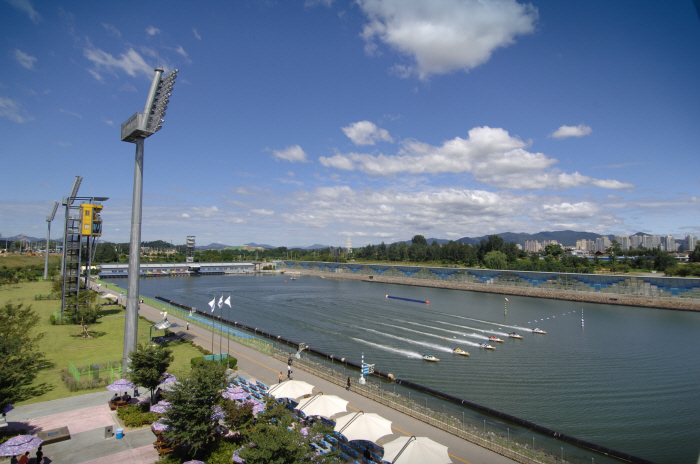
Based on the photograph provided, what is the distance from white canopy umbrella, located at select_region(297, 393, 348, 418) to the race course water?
1124 centimetres

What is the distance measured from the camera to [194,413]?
445 inches

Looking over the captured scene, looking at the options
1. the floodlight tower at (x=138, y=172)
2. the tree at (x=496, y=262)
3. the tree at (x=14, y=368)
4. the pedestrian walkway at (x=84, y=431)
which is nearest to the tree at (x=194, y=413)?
the pedestrian walkway at (x=84, y=431)

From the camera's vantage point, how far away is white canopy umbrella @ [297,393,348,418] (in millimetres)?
13655

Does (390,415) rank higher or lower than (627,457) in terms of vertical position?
higher

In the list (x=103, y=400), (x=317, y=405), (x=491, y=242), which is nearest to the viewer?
(x=317, y=405)

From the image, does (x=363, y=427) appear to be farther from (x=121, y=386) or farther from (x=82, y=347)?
(x=82, y=347)

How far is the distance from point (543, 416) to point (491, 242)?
11051 centimetres

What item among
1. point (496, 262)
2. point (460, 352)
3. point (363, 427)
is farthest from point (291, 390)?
point (496, 262)

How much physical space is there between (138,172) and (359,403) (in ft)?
52.9

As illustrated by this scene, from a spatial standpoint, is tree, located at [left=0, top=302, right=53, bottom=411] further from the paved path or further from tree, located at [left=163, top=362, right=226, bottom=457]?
the paved path

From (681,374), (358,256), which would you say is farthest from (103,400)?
(358,256)

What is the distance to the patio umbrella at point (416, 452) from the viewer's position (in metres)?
10.8

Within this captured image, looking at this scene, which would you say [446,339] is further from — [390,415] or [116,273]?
[116,273]

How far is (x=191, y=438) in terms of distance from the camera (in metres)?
11.2
